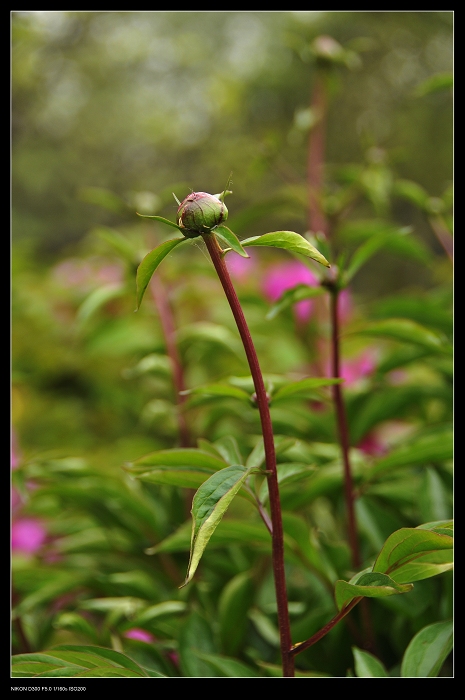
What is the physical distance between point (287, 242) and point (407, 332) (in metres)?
0.23

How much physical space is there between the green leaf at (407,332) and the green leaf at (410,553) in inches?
7.3

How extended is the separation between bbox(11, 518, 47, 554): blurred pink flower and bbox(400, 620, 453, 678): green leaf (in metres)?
0.57

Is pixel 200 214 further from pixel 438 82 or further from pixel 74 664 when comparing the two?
pixel 438 82

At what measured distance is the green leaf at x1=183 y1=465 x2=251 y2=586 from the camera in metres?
0.24

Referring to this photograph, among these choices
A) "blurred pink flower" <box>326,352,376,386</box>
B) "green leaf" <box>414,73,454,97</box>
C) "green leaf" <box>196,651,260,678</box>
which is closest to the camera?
"green leaf" <box>196,651,260,678</box>

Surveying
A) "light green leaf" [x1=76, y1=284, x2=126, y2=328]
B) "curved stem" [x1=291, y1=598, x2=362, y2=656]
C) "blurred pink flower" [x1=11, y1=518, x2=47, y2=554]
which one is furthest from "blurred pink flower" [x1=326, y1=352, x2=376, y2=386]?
"curved stem" [x1=291, y1=598, x2=362, y2=656]

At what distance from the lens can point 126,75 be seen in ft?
17.2

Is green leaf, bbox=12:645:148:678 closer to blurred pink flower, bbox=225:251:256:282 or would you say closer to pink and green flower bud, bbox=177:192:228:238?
pink and green flower bud, bbox=177:192:228:238

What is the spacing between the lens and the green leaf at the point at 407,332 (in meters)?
0.46

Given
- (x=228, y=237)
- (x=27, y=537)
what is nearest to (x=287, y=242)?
(x=228, y=237)

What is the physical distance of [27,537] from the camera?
0.79 meters

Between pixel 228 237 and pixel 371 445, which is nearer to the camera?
pixel 228 237

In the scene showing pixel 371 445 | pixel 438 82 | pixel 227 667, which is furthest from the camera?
pixel 371 445
